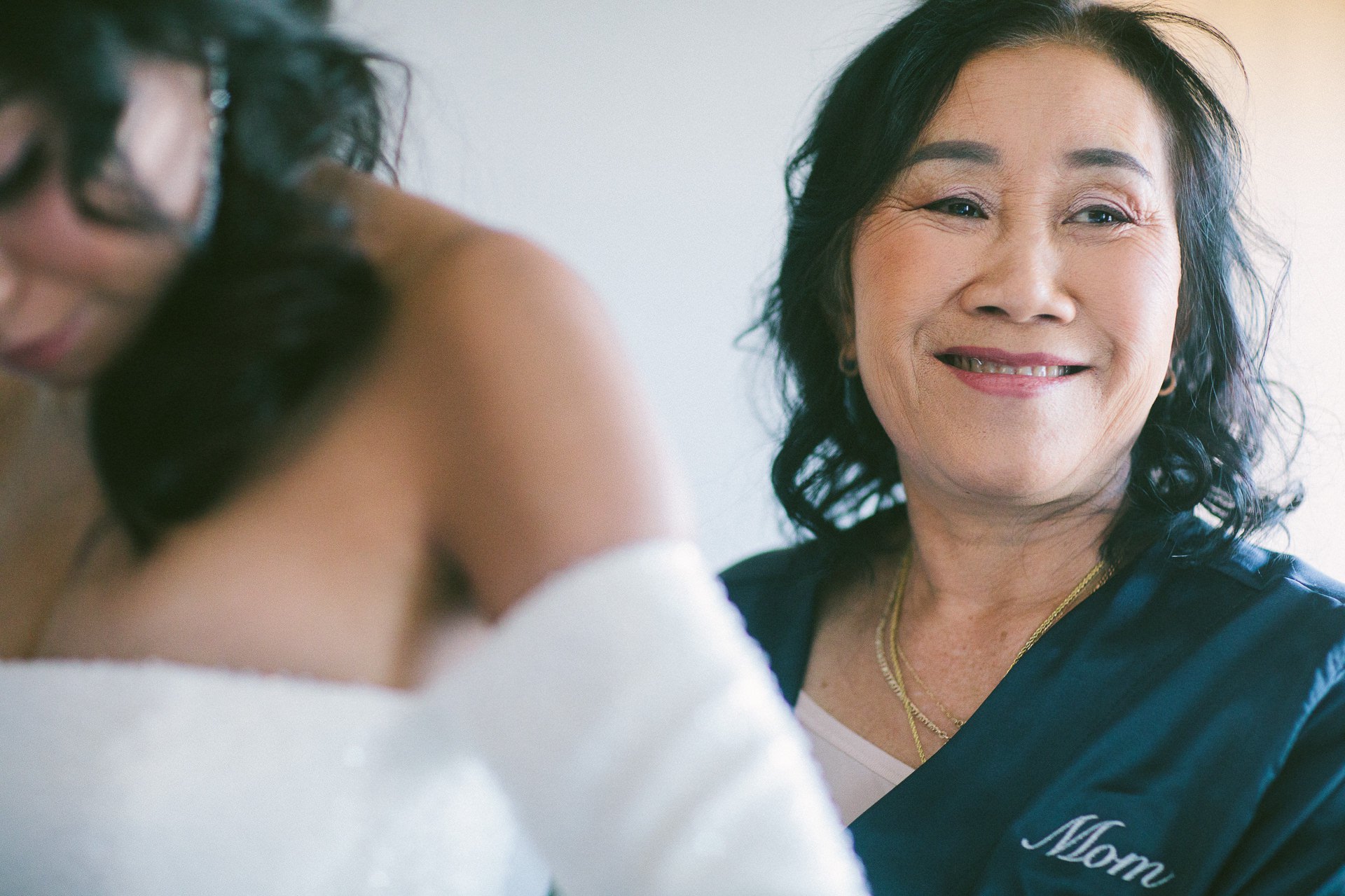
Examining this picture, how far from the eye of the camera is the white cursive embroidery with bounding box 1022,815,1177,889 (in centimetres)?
88

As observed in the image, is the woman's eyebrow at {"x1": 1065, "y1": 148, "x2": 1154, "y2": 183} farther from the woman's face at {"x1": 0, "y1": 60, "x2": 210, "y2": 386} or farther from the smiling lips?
the woman's face at {"x1": 0, "y1": 60, "x2": 210, "y2": 386}

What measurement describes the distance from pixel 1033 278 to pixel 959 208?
0.39 feet

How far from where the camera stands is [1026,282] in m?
1.01

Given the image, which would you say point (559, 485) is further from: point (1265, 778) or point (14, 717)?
point (1265, 778)

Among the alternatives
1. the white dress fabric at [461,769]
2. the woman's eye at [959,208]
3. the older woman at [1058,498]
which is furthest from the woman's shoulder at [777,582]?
the white dress fabric at [461,769]

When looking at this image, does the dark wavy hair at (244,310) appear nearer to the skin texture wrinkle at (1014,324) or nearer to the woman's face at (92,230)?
the woman's face at (92,230)

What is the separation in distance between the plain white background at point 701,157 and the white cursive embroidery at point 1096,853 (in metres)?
0.86

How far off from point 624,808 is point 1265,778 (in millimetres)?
657

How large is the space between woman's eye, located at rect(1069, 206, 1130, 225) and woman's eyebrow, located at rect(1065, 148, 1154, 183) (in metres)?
0.04

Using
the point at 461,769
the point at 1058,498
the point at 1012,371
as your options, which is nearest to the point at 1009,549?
the point at 1058,498

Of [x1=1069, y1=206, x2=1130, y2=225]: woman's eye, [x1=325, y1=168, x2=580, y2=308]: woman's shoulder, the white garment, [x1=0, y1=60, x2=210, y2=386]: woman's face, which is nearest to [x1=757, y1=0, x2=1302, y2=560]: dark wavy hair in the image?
[x1=1069, y1=206, x2=1130, y2=225]: woman's eye

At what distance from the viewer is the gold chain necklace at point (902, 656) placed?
108cm

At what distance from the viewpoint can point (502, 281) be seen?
523 mm

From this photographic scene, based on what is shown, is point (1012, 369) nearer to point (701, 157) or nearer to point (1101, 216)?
point (1101, 216)
